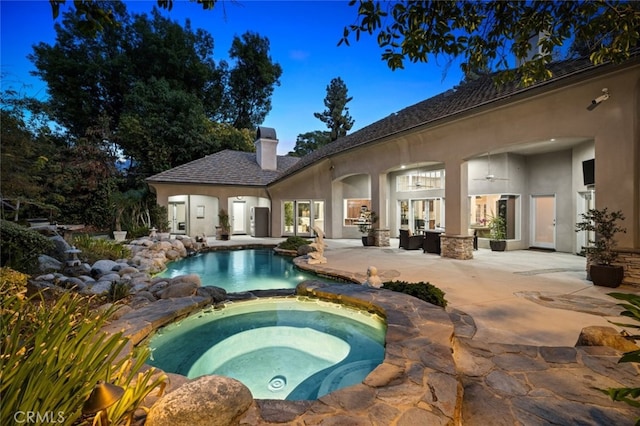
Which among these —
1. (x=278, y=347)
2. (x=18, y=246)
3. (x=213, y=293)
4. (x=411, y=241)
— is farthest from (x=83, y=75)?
(x=278, y=347)

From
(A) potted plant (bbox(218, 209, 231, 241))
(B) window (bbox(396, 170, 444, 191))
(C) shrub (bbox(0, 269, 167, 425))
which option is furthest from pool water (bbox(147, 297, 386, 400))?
(A) potted plant (bbox(218, 209, 231, 241))

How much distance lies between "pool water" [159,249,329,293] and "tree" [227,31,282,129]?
64.8 feet

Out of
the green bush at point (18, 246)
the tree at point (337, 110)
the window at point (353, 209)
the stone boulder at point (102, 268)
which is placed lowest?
the stone boulder at point (102, 268)

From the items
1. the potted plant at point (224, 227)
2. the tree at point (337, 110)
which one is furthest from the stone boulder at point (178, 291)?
the tree at point (337, 110)

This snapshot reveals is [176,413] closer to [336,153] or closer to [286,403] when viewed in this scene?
[286,403]

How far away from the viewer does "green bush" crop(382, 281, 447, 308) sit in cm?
478

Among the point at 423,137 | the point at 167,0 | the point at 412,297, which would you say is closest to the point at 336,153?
the point at 423,137

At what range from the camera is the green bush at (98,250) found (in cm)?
873

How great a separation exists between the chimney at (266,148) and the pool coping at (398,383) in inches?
624

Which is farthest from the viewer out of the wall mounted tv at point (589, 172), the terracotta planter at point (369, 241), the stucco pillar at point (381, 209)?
the terracotta planter at point (369, 241)

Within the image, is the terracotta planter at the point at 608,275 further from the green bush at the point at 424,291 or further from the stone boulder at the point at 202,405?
the stone boulder at the point at 202,405

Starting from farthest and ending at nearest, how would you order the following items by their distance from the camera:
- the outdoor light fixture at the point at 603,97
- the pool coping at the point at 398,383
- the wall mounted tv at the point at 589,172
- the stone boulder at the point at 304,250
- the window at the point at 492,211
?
1. the window at the point at 492,211
2. the stone boulder at the point at 304,250
3. the wall mounted tv at the point at 589,172
4. the outdoor light fixture at the point at 603,97
5. the pool coping at the point at 398,383

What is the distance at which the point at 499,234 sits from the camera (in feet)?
37.9

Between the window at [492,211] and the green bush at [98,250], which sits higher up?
the window at [492,211]
